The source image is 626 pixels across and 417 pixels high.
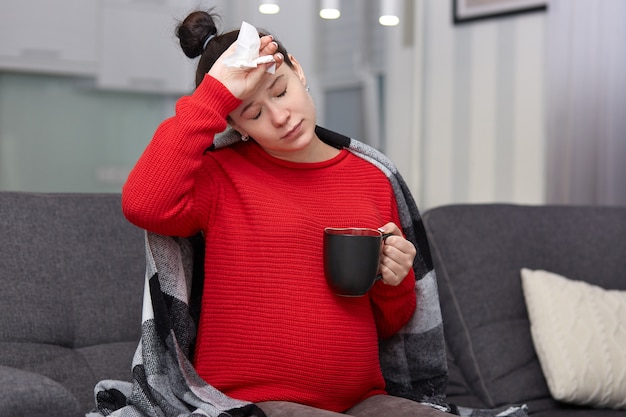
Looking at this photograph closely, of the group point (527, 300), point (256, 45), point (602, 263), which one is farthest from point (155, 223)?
point (602, 263)

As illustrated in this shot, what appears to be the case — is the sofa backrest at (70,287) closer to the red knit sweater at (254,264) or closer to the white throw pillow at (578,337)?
the red knit sweater at (254,264)

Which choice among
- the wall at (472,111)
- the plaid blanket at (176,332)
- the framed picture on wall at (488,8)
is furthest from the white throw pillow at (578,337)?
the framed picture on wall at (488,8)

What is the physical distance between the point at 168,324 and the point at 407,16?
295cm

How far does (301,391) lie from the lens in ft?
4.45

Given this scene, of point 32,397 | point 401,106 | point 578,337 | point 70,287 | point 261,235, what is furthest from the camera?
point 401,106

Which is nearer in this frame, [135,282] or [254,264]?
[254,264]

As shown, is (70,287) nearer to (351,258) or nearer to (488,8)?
(351,258)

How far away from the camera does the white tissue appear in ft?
4.28

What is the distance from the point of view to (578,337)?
186 centimetres

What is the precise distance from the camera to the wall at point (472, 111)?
3426 mm

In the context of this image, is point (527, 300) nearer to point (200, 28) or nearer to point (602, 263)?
point (602, 263)

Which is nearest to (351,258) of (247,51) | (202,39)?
(247,51)

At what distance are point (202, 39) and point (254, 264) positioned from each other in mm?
405

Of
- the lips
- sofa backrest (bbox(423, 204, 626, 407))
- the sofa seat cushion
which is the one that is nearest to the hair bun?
the lips
